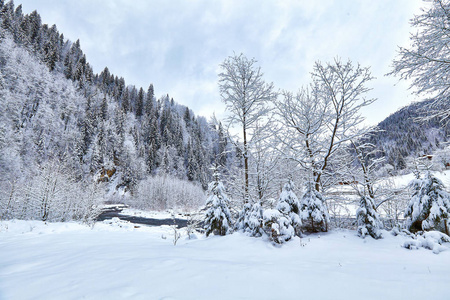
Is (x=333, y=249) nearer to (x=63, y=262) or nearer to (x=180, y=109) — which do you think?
(x=63, y=262)

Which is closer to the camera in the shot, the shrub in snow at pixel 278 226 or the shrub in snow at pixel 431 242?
the shrub in snow at pixel 431 242

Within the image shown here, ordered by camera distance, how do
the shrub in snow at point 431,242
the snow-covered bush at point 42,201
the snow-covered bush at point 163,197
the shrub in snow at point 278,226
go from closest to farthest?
the shrub in snow at point 431,242
the shrub in snow at point 278,226
the snow-covered bush at point 42,201
the snow-covered bush at point 163,197

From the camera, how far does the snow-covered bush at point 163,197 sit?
43625 millimetres

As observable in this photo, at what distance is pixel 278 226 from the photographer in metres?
4.91

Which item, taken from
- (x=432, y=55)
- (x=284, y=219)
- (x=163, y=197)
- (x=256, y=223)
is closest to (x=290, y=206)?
(x=284, y=219)

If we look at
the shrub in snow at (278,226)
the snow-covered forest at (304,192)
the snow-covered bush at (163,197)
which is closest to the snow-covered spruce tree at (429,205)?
the snow-covered forest at (304,192)

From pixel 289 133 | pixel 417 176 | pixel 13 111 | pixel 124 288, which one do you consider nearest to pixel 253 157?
pixel 289 133

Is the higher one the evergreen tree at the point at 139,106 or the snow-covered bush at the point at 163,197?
the evergreen tree at the point at 139,106

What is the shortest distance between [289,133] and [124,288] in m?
6.50

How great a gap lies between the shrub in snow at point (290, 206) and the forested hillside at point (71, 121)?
29071mm

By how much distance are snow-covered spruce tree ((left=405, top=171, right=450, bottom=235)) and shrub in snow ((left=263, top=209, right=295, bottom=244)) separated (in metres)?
3.10

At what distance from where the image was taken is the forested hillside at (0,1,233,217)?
42875 millimetres

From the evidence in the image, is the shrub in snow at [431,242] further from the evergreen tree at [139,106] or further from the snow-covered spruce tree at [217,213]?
the evergreen tree at [139,106]

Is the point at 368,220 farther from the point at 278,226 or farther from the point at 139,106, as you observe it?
the point at 139,106
